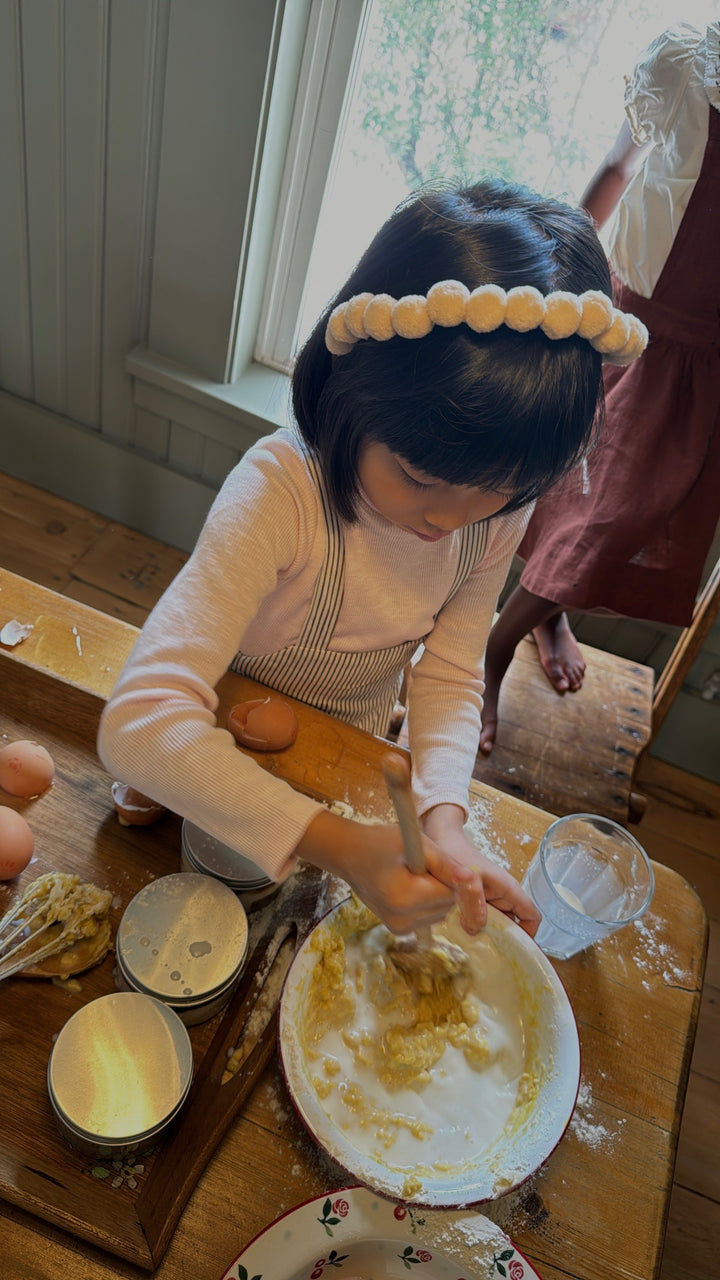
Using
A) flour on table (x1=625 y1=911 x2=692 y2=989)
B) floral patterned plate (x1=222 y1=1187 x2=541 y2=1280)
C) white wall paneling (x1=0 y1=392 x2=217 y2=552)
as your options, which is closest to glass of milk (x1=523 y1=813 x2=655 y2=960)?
flour on table (x1=625 y1=911 x2=692 y2=989)

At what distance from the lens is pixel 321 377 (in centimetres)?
84

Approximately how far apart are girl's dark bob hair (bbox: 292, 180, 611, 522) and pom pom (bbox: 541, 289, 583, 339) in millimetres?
25

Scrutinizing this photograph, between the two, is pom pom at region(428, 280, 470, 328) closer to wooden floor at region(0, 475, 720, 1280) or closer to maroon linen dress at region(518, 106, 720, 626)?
maroon linen dress at region(518, 106, 720, 626)

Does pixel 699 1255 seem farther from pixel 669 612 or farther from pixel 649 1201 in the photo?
pixel 669 612

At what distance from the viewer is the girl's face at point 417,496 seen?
0.78m

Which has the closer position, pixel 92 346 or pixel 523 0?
pixel 523 0

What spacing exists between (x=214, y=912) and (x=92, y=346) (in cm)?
159

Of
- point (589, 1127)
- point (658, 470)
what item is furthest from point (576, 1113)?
point (658, 470)

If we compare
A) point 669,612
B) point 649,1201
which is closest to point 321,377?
point 649,1201

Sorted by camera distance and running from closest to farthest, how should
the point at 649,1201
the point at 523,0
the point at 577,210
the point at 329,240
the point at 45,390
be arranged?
the point at 649,1201 < the point at 577,210 < the point at 523,0 < the point at 329,240 < the point at 45,390

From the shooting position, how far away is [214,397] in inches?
73.6

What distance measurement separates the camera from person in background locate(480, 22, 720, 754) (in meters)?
1.34

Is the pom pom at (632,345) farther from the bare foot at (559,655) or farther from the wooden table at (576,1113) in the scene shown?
the bare foot at (559,655)

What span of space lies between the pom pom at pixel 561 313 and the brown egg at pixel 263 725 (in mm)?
445
